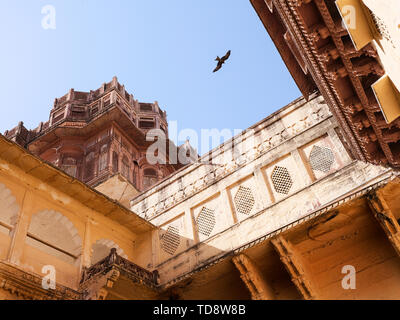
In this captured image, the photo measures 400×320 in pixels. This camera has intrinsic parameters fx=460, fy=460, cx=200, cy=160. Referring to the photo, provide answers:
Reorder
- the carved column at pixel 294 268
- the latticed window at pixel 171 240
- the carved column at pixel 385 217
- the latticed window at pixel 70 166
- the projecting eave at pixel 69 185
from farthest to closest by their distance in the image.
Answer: the latticed window at pixel 70 166, the latticed window at pixel 171 240, the projecting eave at pixel 69 185, the carved column at pixel 294 268, the carved column at pixel 385 217

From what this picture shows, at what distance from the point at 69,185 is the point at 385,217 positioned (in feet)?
22.1

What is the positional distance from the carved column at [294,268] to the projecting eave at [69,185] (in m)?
3.94

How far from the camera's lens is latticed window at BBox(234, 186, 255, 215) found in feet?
34.4

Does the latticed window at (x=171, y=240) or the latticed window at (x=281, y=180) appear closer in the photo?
the latticed window at (x=281, y=180)

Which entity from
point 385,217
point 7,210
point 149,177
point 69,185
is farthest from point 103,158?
point 385,217

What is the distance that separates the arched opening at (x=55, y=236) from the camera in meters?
9.68

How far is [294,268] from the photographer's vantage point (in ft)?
30.0

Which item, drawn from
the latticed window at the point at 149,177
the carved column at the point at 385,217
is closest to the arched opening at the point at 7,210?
the carved column at the point at 385,217

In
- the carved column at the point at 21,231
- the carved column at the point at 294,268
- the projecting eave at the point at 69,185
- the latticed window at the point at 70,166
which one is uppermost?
the latticed window at the point at 70,166

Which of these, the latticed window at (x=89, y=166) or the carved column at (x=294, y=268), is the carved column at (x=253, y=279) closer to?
the carved column at (x=294, y=268)

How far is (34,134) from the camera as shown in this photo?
24359 millimetres

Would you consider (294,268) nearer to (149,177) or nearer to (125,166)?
(125,166)
